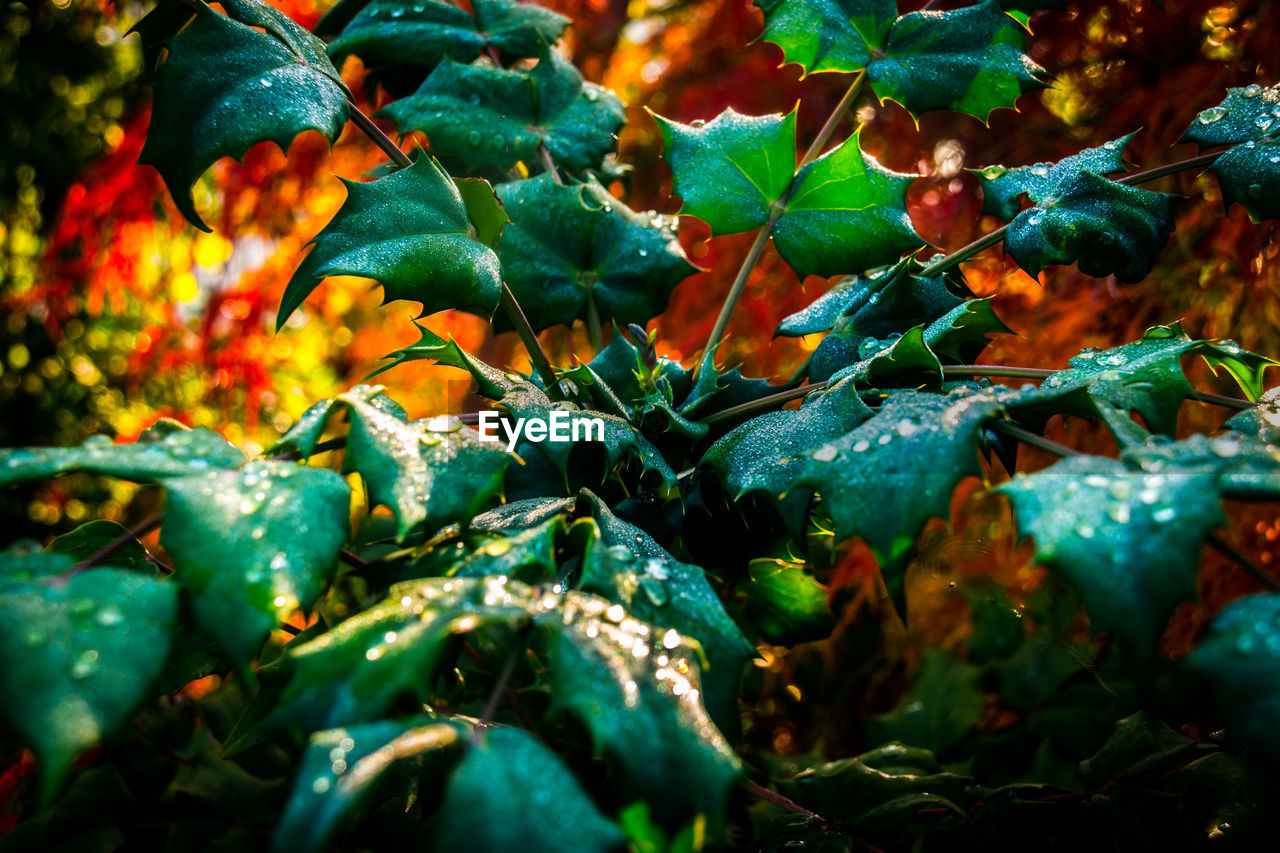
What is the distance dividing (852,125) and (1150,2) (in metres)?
0.57

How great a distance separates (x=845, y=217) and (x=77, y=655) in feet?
1.75

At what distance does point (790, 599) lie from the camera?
0.55 metres

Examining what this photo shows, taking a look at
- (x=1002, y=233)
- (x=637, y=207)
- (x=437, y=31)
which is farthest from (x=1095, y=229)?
(x=637, y=207)

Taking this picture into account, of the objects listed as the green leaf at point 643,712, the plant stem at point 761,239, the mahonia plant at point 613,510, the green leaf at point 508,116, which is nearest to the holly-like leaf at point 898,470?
the mahonia plant at point 613,510

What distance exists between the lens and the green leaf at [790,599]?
1.81 ft

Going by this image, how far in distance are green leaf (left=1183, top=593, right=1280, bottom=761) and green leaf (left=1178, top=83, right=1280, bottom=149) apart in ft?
1.41

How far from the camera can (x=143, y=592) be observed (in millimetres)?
276

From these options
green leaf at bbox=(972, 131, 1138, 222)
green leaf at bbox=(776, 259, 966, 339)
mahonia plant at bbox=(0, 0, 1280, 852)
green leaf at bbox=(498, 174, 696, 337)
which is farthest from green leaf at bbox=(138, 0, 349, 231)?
green leaf at bbox=(972, 131, 1138, 222)

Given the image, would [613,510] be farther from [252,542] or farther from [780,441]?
[252,542]

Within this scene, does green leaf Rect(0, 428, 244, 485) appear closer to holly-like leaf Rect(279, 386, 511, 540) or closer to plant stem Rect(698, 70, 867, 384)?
holly-like leaf Rect(279, 386, 511, 540)

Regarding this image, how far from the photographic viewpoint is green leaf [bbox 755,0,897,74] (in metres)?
0.63

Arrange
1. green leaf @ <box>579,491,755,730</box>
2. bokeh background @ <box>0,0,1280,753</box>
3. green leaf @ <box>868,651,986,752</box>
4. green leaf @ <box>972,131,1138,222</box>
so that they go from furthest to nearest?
1. bokeh background @ <box>0,0,1280,753</box>
2. green leaf @ <box>868,651,986,752</box>
3. green leaf @ <box>972,131,1138,222</box>
4. green leaf @ <box>579,491,755,730</box>

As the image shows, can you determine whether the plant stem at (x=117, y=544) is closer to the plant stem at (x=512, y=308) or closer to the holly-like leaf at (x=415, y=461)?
the holly-like leaf at (x=415, y=461)

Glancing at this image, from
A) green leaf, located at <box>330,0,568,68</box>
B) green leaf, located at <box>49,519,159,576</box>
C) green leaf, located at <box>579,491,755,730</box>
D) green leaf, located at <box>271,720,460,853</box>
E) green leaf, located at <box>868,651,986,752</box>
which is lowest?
green leaf, located at <box>868,651,986,752</box>
